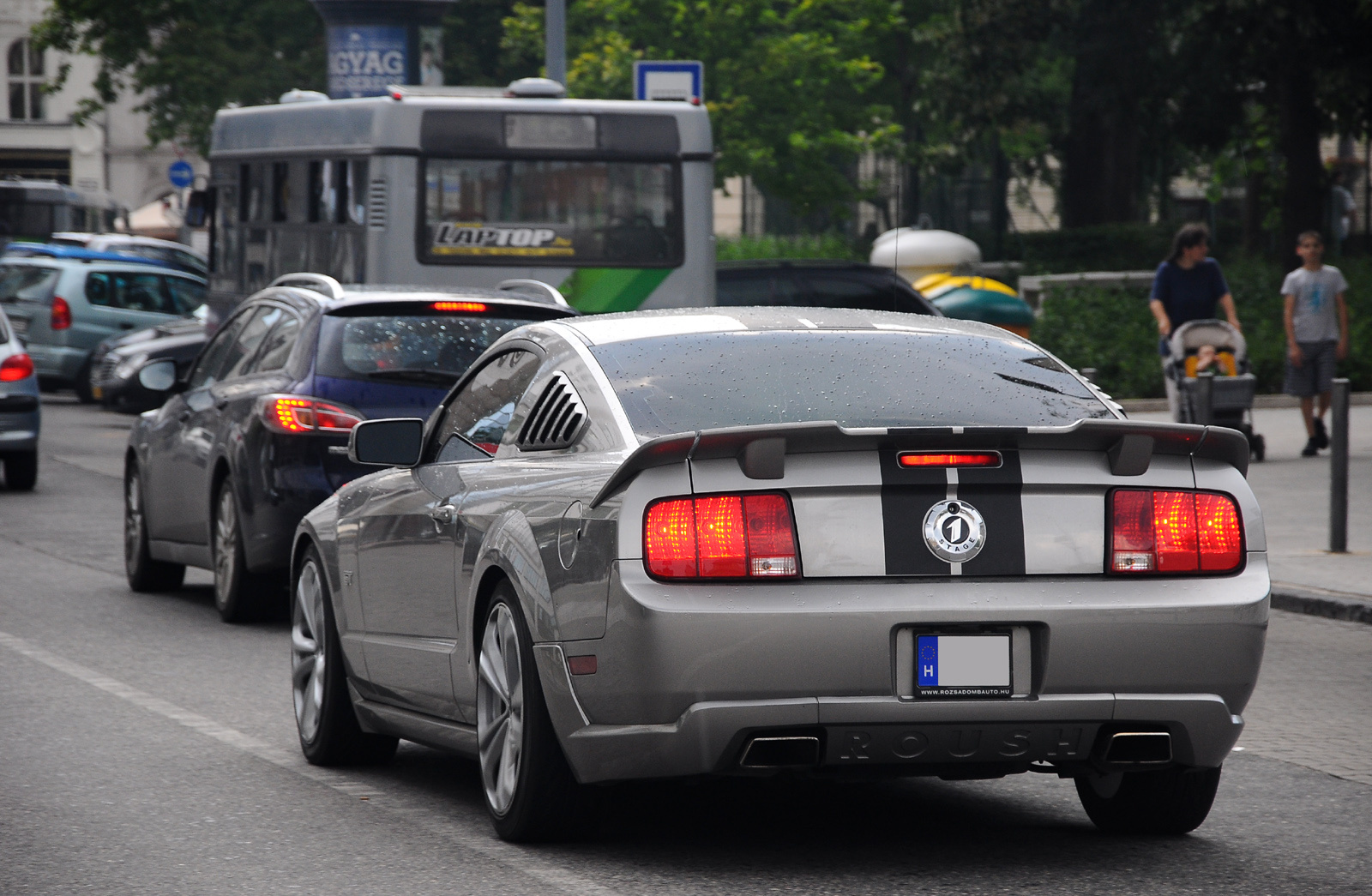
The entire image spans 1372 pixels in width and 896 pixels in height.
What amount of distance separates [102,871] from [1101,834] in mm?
2606

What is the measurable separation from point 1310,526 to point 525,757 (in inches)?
387

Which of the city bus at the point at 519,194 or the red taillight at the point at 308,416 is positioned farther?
the city bus at the point at 519,194

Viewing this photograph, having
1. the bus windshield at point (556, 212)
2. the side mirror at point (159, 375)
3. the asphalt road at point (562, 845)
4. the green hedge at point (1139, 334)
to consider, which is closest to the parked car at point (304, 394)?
the side mirror at point (159, 375)

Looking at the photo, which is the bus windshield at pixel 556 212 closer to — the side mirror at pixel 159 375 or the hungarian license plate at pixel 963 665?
the side mirror at pixel 159 375

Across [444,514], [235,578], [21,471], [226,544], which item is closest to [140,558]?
[226,544]

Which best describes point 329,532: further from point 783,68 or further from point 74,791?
point 783,68

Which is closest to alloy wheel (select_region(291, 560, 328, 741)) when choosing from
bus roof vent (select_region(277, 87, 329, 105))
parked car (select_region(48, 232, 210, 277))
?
bus roof vent (select_region(277, 87, 329, 105))

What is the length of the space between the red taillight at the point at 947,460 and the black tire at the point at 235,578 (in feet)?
20.0

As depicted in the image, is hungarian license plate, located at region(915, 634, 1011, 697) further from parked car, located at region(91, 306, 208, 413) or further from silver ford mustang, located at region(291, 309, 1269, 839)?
parked car, located at region(91, 306, 208, 413)

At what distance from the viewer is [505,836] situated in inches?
239

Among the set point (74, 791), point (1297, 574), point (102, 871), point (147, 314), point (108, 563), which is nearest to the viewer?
point (102, 871)

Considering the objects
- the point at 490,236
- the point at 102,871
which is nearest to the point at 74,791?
the point at 102,871

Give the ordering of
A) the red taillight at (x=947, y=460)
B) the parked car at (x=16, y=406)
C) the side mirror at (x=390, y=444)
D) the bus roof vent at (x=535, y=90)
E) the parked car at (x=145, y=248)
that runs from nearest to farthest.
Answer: the red taillight at (x=947, y=460)
the side mirror at (x=390, y=444)
the parked car at (x=16, y=406)
the bus roof vent at (x=535, y=90)
the parked car at (x=145, y=248)

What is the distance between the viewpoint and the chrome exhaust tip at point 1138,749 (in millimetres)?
5645
